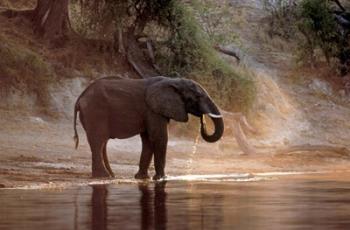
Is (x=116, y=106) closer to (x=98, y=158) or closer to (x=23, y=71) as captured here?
(x=98, y=158)

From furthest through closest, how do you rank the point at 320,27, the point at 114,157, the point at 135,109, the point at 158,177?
1. the point at 320,27
2. the point at 114,157
3. the point at 135,109
4. the point at 158,177

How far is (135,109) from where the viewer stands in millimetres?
19500

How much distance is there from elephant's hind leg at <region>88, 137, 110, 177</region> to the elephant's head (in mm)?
1147

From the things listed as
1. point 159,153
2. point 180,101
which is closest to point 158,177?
point 159,153

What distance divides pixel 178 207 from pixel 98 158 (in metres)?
7.27

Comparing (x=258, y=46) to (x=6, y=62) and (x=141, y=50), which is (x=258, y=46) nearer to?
(x=141, y=50)

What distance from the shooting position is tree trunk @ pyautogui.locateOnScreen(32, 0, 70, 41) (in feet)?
97.2

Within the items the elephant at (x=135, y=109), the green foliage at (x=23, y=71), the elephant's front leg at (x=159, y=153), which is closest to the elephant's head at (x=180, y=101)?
the elephant at (x=135, y=109)

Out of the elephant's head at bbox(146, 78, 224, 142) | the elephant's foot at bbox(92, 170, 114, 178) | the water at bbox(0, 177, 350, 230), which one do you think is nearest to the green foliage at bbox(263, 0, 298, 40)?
the elephant's head at bbox(146, 78, 224, 142)

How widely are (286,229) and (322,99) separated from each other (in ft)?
88.1

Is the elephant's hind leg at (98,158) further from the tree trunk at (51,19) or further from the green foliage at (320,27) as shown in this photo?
the green foliage at (320,27)

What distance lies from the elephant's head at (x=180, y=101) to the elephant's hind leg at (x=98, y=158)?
1147 mm

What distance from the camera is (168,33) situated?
102ft

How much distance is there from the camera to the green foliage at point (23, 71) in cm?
2702
